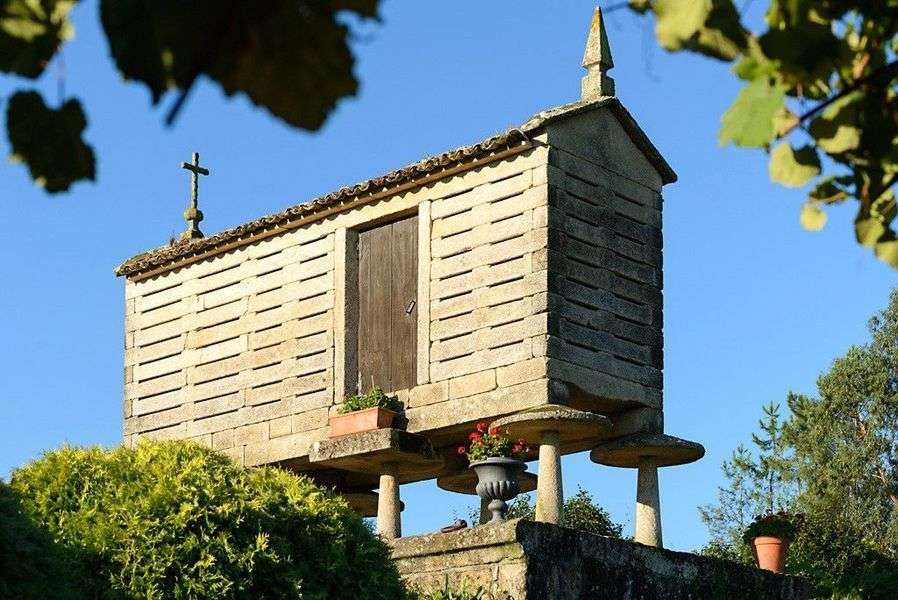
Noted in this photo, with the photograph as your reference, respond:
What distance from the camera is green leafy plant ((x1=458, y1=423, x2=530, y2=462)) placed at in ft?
40.2

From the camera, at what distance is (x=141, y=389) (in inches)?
629

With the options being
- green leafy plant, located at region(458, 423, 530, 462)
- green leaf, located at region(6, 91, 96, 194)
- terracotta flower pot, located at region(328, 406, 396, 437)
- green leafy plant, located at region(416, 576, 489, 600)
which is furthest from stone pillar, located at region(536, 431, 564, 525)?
green leaf, located at region(6, 91, 96, 194)

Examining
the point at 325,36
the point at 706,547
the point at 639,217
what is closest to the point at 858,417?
the point at 706,547

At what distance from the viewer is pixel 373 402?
13.2 meters

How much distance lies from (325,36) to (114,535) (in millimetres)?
7451

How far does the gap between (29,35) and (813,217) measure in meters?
1.56

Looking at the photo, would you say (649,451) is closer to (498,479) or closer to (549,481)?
(549,481)

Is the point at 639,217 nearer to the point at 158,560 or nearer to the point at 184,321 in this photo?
the point at 184,321

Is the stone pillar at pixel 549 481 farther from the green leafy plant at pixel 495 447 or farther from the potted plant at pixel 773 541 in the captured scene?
the potted plant at pixel 773 541

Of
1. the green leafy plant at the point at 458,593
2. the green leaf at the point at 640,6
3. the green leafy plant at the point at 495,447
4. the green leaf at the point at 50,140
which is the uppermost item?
the green leafy plant at the point at 495,447

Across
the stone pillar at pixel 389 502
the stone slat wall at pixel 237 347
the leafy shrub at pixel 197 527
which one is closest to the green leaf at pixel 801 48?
the leafy shrub at pixel 197 527

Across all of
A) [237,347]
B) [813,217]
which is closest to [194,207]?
[237,347]

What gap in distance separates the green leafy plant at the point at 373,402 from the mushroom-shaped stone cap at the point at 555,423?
120cm

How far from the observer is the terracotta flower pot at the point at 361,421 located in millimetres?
13070
